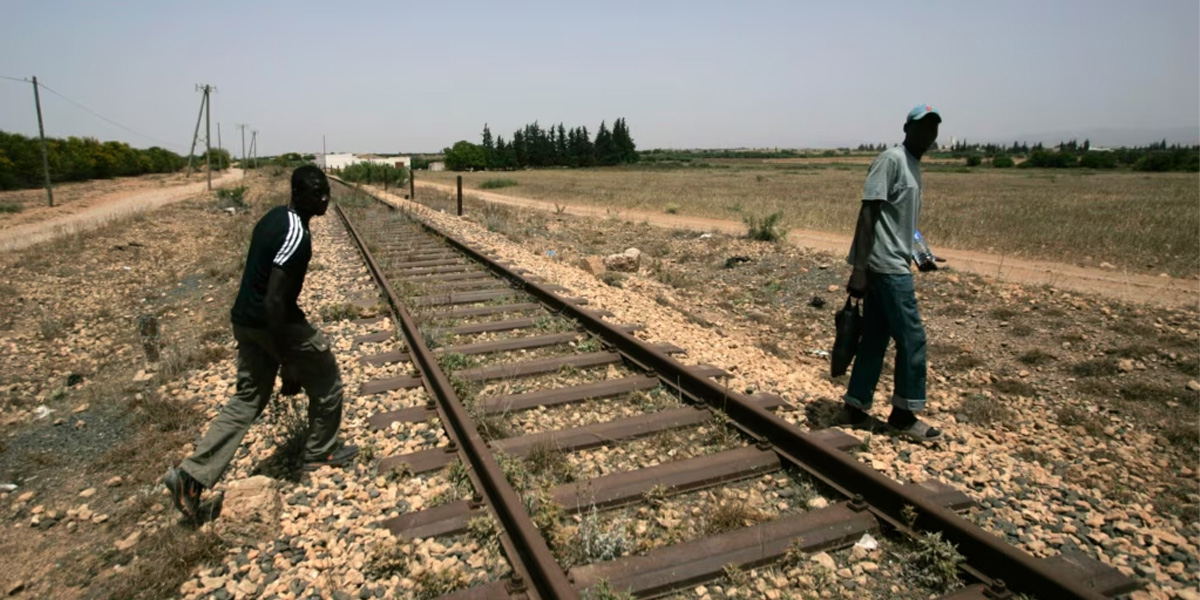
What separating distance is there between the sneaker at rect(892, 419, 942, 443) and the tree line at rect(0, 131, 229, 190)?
168 feet

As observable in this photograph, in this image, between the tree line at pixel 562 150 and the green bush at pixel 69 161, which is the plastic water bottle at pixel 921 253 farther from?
the tree line at pixel 562 150

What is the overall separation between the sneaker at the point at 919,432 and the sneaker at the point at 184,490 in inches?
153

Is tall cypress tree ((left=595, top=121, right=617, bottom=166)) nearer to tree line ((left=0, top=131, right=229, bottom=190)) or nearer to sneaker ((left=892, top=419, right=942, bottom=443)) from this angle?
tree line ((left=0, top=131, right=229, bottom=190))

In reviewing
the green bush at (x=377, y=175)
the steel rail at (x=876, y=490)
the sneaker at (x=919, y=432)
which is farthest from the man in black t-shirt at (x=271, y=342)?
the green bush at (x=377, y=175)

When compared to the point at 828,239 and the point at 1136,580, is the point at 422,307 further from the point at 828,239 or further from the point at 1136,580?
the point at 828,239

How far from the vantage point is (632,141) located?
12962cm

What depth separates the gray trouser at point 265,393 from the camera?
10.8 ft

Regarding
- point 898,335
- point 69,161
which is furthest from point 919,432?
point 69,161

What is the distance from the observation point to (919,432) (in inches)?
161

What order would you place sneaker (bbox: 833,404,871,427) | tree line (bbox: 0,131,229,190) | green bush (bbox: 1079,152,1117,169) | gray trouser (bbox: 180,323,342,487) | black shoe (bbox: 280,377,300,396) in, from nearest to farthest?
gray trouser (bbox: 180,323,342,487), black shoe (bbox: 280,377,300,396), sneaker (bbox: 833,404,871,427), tree line (bbox: 0,131,229,190), green bush (bbox: 1079,152,1117,169)

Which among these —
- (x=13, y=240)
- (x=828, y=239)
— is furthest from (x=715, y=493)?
(x=13, y=240)

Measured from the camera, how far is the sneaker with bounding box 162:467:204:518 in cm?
317

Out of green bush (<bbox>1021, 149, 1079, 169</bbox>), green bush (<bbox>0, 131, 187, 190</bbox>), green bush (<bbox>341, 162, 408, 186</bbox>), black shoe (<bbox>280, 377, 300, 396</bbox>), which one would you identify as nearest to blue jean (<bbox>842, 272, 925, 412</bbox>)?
black shoe (<bbox>280, 377, 300, 396</bbox>)

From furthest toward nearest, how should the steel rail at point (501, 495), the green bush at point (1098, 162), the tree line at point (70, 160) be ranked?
the green bush at point (1098, 162) < the tree line at point (70, 160) < the steel rail at point (501, 495)
